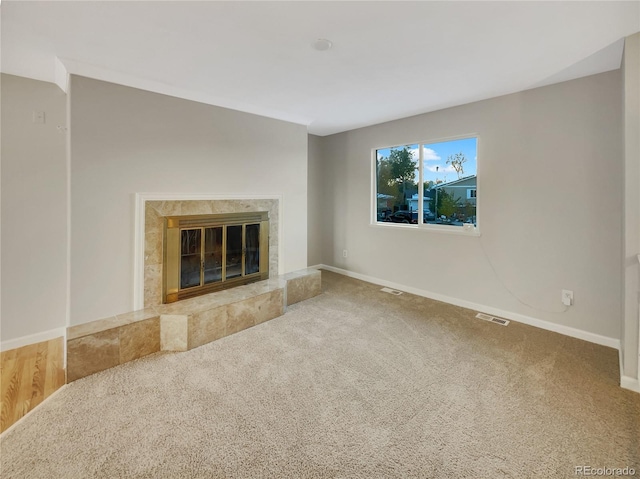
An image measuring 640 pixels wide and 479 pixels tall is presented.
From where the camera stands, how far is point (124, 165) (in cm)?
266

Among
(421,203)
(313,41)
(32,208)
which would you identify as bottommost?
(32,208)

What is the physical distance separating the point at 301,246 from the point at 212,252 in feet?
4.25

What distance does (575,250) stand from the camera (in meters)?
2.86

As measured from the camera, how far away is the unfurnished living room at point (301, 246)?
1702mm

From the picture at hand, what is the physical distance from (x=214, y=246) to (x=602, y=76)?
4.00 m

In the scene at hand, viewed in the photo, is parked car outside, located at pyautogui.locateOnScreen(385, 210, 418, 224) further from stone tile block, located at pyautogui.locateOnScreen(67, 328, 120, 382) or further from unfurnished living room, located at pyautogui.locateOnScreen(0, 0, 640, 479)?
stone tile block, located at pyautogui.locateOnScreen(67, 328, 120, 382)

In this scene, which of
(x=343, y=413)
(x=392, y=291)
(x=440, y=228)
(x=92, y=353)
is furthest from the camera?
(x=392, y=291)

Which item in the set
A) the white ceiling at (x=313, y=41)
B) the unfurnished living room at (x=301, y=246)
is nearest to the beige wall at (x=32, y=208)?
the unfurnished living room at (x=301, y=246)

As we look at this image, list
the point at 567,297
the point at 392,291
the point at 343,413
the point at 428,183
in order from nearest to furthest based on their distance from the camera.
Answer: the point at 343,413 < the point at 567,297 < the point at 428,183 < the point at 392,291

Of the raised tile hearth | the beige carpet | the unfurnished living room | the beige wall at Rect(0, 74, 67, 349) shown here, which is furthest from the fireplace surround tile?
the beige wall at Rect(0, 74, 67, 349)

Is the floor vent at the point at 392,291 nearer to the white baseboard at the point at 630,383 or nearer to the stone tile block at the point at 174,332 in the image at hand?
the white baseboard at the point at 630,383

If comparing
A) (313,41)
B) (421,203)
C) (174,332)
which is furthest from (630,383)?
(174,332)

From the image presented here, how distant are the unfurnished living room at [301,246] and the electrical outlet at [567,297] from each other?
0.08 ft

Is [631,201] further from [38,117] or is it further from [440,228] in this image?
[38,117]
